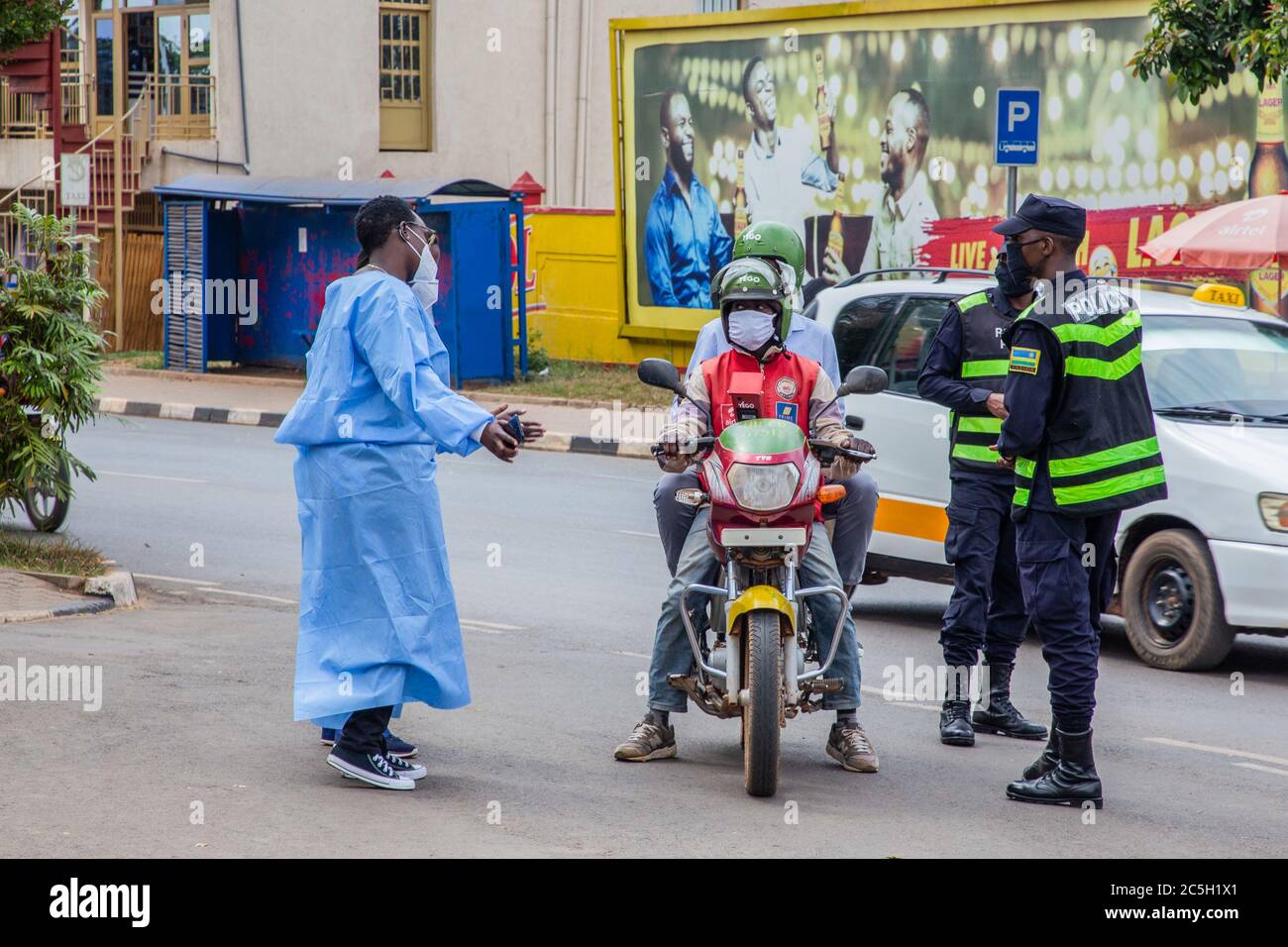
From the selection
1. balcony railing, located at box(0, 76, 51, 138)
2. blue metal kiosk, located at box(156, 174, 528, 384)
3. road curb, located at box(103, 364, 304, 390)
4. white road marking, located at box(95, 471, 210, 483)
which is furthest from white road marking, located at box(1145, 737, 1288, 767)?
balcony railing, located at box(0, 76, 51, 138)

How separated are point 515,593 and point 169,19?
24.2 metres

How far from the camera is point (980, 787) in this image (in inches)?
250

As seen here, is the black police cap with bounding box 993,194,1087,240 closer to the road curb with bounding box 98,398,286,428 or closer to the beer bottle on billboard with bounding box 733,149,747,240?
the road curb with bounding box 98,398,286,428

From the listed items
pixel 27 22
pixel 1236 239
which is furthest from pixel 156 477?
pixel 1236 239

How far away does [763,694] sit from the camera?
5734 mm

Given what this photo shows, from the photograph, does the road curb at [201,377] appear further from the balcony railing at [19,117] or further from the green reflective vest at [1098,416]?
the green reflective vest at [1098,416]

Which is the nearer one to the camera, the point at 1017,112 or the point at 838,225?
the point at 1017,112

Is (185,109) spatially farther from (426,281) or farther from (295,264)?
(426,281)

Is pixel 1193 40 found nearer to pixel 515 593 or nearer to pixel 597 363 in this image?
Answer: pixel 515 593

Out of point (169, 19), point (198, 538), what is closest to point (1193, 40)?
point (198, 538)

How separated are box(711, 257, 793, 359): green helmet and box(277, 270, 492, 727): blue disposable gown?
1.01 meters

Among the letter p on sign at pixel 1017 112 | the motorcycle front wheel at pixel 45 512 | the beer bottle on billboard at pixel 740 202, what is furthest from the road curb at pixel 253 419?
the motorcycle front wheel at pixel 45 512

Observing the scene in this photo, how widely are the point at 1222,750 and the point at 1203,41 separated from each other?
852 cm

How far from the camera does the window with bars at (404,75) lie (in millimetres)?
31609
